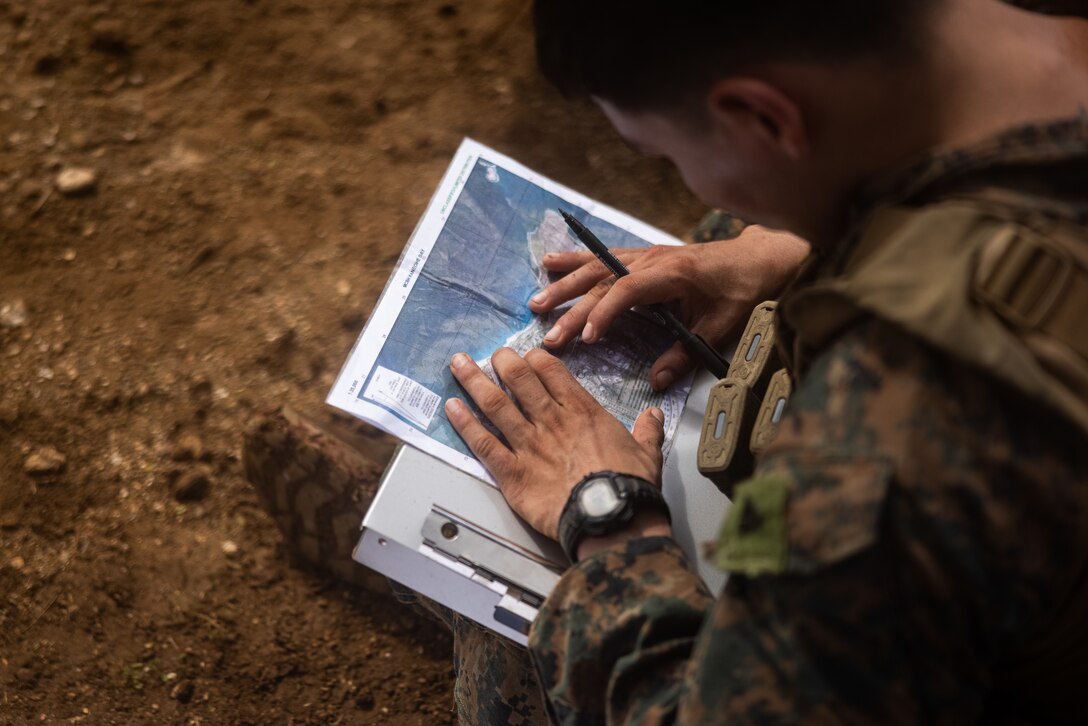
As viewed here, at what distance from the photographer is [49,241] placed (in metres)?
1.91

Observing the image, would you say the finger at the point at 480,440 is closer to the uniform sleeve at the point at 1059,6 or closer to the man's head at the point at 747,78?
the man's head at the point at 747,78

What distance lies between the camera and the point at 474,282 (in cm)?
127

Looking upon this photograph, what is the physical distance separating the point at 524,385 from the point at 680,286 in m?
0.24

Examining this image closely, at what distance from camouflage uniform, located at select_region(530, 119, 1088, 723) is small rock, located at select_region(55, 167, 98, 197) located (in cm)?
173

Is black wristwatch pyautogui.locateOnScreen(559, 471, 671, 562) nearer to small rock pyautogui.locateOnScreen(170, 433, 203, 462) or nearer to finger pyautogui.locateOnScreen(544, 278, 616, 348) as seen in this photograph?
finger pyautogui.locateOnScreen(544, 278, 616, 348)

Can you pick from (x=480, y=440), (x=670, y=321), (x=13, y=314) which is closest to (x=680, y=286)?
(x=670, y=321)

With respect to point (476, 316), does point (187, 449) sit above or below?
below

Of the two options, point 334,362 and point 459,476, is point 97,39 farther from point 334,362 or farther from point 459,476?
point 459,476

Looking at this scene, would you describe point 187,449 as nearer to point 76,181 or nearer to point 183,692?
point 183,692

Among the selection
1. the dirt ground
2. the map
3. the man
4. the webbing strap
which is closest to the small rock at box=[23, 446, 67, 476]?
the dirt ground

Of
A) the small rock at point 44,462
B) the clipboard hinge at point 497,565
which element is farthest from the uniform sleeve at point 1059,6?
the small rock at point 44,462

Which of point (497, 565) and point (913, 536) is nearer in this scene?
point (913, 536)

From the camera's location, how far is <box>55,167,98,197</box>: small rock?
1.97 m

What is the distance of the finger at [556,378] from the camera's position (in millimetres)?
1142
